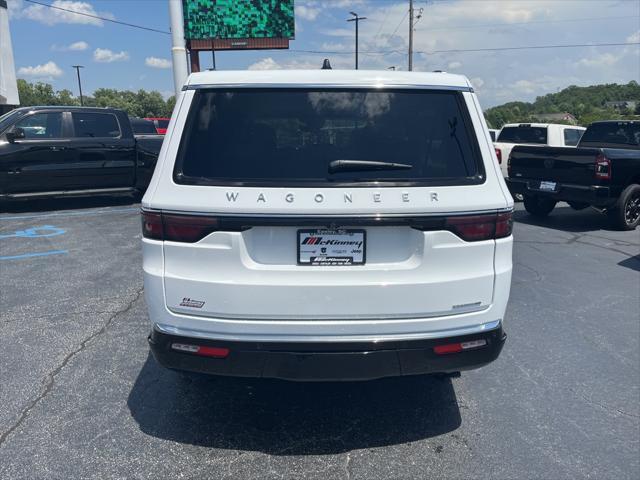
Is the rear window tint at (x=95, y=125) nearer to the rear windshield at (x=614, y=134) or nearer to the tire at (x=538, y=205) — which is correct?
the tire at (x=538, y=205)

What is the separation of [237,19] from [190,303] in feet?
59.3

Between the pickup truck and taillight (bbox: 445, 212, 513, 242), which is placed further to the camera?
the pickup truck

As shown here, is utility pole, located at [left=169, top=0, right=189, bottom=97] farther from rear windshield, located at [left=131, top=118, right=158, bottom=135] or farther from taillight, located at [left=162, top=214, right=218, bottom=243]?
taillight, located at [left=162, top=214, right=218, bottom=243]

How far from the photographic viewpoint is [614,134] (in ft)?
36.5

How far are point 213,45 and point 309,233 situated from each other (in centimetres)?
1853

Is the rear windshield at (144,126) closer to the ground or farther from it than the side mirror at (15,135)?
closer to the ground

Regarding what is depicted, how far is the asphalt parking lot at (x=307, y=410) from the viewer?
280 cm

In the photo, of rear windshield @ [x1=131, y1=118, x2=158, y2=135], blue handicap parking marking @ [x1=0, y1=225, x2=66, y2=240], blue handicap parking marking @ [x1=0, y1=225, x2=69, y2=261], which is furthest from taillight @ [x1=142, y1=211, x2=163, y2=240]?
rear windshield @ [x1=131, y1=118, x2=158, y2=135]

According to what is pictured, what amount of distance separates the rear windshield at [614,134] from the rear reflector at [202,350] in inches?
420

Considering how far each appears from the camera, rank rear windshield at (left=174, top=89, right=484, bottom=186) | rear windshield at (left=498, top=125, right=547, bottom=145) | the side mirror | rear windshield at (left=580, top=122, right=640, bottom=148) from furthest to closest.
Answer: rear windshield at (left=498, top=125, right=547, bottom=145), rear windshield at (left=580, top=122, right=640, bottom=148), the side mirror, rear windshield at (left=174, top=89, right=484, bottom=186)

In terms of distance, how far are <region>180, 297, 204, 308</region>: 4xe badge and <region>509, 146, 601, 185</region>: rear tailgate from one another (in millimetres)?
8239

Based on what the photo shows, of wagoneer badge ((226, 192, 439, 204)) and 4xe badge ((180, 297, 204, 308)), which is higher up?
wagoneer badge ((226, 192, 439, 204))

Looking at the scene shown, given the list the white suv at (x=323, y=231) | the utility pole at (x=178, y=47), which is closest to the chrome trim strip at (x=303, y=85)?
the white suv at (x=323, y=231)

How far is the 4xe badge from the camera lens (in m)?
2.60
